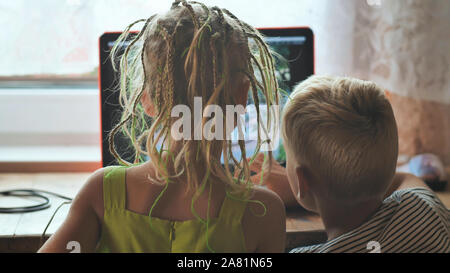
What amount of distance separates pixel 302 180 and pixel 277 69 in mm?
363

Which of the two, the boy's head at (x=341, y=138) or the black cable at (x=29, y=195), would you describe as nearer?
the boy's head at (x=341, y=138)

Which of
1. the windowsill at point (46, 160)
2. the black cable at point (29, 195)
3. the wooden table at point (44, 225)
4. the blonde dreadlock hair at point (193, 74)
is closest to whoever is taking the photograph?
the blonde dreadlock hair at point (193, 74)

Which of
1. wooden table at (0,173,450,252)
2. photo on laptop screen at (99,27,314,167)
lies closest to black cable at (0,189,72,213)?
wooden table at (0,173,450,252)

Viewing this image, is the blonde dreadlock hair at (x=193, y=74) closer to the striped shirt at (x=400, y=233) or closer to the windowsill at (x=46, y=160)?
the striped shirt at (x=400, y=233)

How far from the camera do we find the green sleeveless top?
2.44 feet

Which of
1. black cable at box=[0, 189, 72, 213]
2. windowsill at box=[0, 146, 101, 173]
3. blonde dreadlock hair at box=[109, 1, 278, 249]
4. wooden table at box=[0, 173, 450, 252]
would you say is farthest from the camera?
windowsill at box=[0, 146, 101, 173]

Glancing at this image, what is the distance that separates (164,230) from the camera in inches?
29.5

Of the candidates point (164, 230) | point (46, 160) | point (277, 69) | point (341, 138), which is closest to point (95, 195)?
point (164, 230)

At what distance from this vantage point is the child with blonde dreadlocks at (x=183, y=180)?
724mm

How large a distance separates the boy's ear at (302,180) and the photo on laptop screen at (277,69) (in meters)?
0.28

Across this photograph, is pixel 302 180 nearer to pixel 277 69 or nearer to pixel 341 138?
pixel 341 138

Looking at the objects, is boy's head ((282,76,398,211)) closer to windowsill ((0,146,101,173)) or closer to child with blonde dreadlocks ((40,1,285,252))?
child with blonde dreadlocks ((40,1,285,252))

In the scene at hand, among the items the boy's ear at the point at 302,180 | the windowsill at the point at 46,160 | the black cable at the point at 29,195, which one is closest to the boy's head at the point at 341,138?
the boy's ear at the point at 302,180

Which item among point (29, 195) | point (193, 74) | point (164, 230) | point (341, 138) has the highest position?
point (193, 74)
